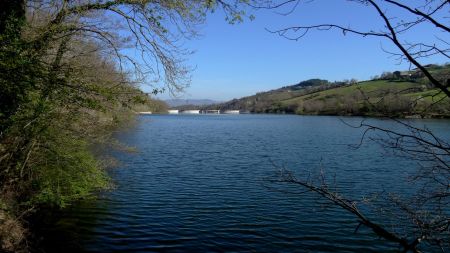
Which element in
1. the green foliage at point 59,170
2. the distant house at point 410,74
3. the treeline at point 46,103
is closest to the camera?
the distant house at point 410,74

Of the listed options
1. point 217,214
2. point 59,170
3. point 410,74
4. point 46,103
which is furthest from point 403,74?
point 59,170

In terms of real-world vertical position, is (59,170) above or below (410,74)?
below

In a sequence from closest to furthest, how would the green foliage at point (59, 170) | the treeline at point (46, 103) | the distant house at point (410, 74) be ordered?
the distant house at point (410, 74) → the treeline at point (46, 103) → the green foliage at point (59, 170)

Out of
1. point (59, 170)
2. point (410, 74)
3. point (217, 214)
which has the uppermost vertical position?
point (410, 74)

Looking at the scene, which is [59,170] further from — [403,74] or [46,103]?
[403,74]

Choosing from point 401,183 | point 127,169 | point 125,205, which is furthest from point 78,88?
point 401,183

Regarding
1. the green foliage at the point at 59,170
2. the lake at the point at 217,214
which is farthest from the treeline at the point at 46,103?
the lake at the point at 217,214

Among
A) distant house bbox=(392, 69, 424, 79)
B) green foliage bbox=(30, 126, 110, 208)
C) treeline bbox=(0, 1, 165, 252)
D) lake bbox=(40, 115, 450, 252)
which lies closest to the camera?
distant house bbox=(392, 69, 424, 79)

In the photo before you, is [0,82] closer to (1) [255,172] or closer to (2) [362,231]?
(2) [362,231]

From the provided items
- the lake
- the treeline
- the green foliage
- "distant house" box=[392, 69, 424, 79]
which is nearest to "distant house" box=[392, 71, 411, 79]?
"distant house" box=[392, 69, 424, 79]

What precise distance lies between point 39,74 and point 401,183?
2014cm

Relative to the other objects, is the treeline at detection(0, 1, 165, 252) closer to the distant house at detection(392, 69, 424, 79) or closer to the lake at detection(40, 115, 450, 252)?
the lake at detection(40, 115, 450, 252)

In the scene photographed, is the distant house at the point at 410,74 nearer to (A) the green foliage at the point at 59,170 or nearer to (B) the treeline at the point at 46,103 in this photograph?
(B) the treeline at the point at 46,103

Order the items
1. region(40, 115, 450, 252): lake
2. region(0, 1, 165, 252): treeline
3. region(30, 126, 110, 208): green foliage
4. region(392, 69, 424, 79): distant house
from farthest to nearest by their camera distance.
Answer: region(30, 126, 110, 208): green foliage
region(40, 115, 450, 252): lake
region(0, 1, 165, 252): treeline
region(392, 69, 424, 79): distant house
